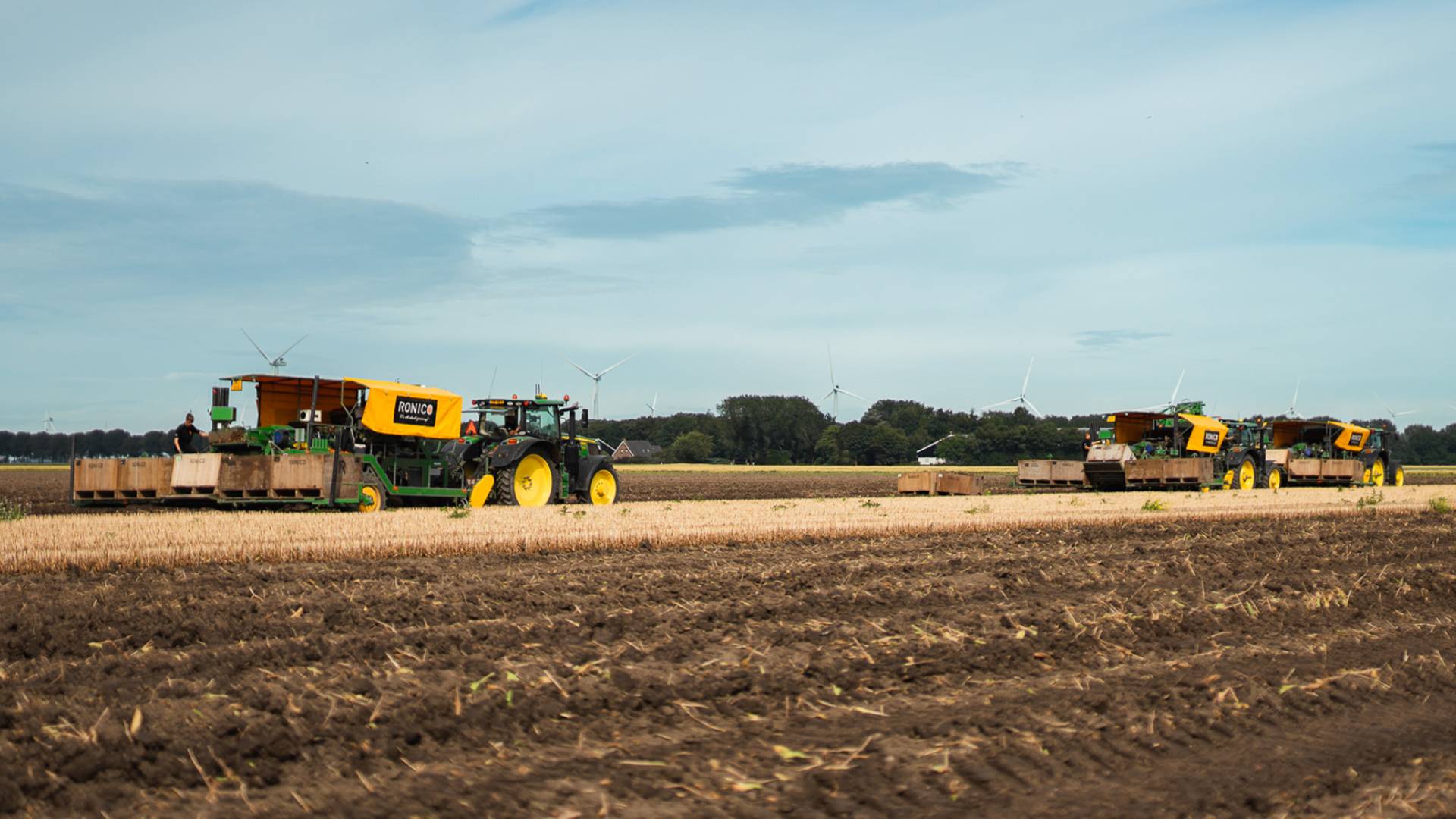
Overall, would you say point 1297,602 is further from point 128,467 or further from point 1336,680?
point 128,467

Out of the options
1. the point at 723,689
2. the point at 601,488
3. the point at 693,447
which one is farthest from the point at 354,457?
the point at 693,447

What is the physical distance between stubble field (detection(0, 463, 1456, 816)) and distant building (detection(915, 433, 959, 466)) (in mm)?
80825

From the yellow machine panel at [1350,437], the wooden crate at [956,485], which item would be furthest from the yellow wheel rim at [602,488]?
the yellow machine panel at [1350,437]

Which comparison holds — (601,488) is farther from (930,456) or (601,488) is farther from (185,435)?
(930,456)

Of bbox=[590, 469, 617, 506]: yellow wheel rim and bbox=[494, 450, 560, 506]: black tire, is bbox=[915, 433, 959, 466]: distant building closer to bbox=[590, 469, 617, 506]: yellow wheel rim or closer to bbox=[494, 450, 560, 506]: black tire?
bbox=[590, 469, 617, 506]: yellow wheel rim

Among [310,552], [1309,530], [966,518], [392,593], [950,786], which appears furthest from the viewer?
→ [966,518]

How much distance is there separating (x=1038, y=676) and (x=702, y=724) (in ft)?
6.86

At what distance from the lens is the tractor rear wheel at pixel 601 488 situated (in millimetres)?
22266

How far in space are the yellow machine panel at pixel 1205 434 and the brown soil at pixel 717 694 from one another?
2330cm

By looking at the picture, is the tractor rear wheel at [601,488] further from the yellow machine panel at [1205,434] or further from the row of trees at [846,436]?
the row of trees at [846,436]

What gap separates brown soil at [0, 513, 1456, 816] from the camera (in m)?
4.64

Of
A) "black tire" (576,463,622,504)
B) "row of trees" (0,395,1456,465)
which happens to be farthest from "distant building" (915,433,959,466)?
"black tire" (576,463,622,504)

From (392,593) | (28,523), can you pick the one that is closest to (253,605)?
(392,593)

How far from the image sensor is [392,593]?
916cm
